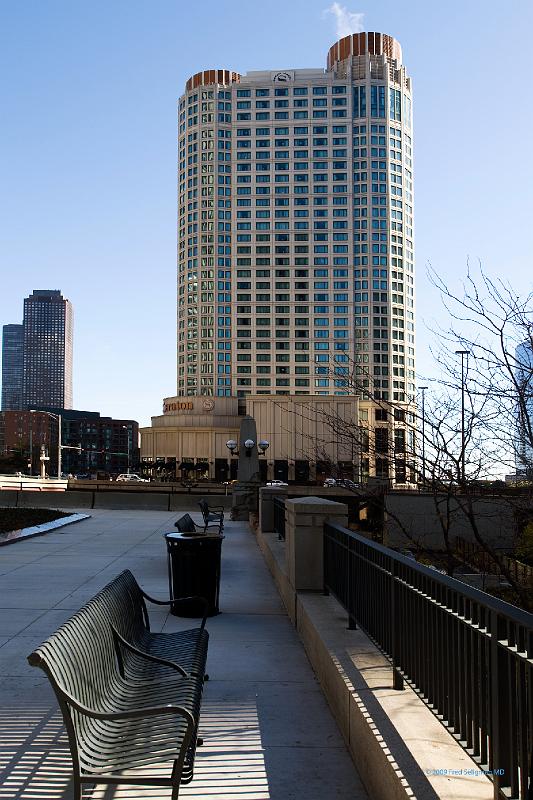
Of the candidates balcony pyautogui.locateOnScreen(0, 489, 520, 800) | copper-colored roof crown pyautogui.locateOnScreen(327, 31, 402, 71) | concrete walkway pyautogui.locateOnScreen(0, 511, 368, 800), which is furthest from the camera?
copper-colored roof crown pyautogui.locateOnScreen(327, 31, 402, 71)

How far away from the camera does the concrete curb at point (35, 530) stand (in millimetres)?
16703

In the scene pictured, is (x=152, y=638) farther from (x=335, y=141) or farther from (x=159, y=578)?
(x=335, y=141)

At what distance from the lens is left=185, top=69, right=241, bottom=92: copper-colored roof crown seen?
151125 millimetres

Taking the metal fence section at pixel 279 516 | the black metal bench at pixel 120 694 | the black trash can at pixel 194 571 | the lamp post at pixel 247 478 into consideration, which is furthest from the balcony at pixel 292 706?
the lamp post at pixel 247 478

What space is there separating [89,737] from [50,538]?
14.9 metres

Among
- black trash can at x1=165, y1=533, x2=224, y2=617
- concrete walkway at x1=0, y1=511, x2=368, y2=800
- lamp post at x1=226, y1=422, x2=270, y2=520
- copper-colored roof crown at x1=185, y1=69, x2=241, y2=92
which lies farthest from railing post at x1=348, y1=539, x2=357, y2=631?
copper-colored roof crown at x1=185, y1=69, x2=241, y2=92

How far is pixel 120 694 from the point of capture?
14.5 feet

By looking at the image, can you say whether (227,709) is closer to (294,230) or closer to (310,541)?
(310,541)

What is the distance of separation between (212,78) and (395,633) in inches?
6370

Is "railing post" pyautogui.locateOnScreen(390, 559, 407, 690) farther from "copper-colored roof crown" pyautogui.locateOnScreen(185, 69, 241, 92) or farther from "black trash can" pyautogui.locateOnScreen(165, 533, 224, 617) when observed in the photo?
"copper-colored roof crown" pyautogui.locateOnScreen(185, 69, 241, 92)

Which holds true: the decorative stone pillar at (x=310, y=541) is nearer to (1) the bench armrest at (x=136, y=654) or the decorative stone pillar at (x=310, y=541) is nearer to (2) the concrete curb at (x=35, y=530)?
(1) the bench armrest at (x=136, y=654)

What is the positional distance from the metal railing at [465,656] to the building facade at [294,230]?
13481 centimetres

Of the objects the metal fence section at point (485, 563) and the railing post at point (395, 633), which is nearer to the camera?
the railing post at point (395, 633)

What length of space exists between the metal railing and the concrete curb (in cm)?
1291
